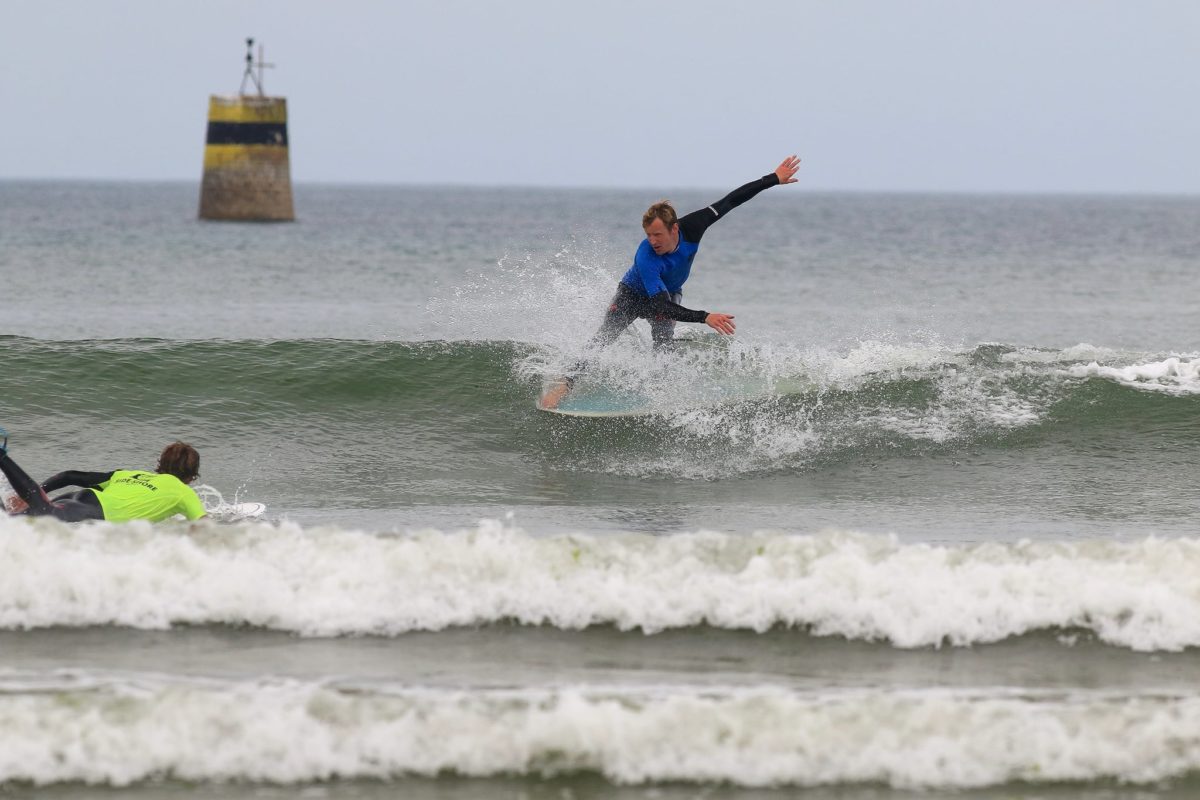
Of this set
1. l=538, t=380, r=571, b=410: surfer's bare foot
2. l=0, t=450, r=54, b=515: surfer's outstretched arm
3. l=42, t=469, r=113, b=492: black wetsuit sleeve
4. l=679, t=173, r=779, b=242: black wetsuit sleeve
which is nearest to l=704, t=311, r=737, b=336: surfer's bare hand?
l=679, t=173, r=779, b=242: black wetsuit sleeve

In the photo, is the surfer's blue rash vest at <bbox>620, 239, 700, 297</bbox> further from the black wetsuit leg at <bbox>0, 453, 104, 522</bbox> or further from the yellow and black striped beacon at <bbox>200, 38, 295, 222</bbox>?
the yellow and black striped beacon at <bbox>200, 38, 295, 222</bbox>

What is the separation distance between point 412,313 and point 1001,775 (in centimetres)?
1843

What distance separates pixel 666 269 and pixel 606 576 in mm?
4160

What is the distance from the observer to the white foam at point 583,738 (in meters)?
3.96

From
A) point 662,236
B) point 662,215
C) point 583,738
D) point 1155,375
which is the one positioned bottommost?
point 583,738

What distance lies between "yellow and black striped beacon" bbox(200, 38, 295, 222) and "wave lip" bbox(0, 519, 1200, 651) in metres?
52.1

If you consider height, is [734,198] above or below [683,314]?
above

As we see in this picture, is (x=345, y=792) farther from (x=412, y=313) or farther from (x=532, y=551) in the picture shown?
(x=412, y=313)

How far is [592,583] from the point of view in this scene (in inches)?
200

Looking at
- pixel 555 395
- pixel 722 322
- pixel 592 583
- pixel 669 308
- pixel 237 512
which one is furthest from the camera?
pixel 555 395

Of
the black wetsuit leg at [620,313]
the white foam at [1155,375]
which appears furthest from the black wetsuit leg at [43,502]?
the white foam at [1155,375]

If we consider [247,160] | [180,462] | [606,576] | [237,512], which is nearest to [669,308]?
[237,512]

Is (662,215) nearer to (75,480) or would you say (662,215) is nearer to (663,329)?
(663,329)

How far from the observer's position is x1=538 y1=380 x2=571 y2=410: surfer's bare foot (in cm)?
1005
